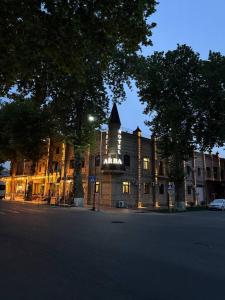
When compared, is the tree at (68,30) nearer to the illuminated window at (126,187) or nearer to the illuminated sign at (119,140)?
the illuminated sign at (119,140)

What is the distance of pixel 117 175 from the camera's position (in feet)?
131

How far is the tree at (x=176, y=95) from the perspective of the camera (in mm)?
37750

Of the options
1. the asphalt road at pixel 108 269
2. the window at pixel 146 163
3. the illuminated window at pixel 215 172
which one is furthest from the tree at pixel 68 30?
the illuminated window at pixel 215 172

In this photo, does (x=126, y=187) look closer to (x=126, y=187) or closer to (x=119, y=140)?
(x=126, y=187)

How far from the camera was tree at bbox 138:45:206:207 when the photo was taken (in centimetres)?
3775

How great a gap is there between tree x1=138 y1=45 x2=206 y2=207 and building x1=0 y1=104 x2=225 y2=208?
505 cm

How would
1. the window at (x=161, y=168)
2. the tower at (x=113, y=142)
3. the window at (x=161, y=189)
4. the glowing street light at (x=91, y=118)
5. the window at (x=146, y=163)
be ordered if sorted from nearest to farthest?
the glowing street light at (x=91, y=118) → the tower at (x=113, y=142) → the window at (x=146, y=163) → the window at (x=161, y=189) → the window at (x=161, y=168)

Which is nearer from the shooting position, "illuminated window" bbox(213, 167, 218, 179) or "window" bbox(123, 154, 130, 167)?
"window" bbox(123, 154, 130, 167)

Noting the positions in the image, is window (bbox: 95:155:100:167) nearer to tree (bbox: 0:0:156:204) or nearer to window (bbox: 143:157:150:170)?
window (bbox: 143:157:150:170)

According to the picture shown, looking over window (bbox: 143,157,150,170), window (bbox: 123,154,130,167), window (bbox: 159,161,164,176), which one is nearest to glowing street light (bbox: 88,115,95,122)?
window (bbox: 123,154,130,167)

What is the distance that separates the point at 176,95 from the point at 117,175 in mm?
12252

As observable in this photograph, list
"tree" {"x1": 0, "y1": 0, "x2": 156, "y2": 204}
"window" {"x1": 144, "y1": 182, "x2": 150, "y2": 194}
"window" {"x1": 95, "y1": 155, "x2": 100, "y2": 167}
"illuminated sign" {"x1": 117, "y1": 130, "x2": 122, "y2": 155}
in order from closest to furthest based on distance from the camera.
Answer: "tree" {"x1": 0, "y1": 0, "x2": 156, "y2": 204}
"illuminated sign" {"x1": 117, "y1": 130, "x2": 122, "y2": 155}
"window" {"x1": 95, "y1": 155, "x2": 100, "y2": 167}
"window" {"x1": 144, "y1": 182, "x2": 150, "y2": 194}

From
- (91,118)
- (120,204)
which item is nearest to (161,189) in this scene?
(120,204)

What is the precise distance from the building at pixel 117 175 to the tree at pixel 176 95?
5.05 m
